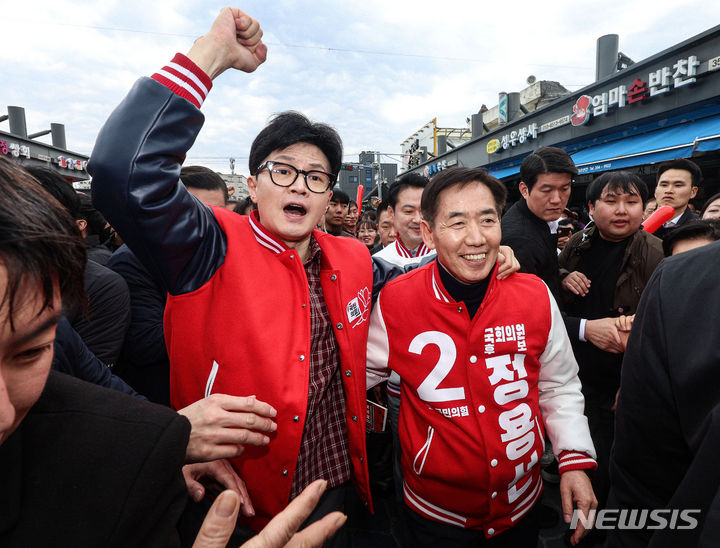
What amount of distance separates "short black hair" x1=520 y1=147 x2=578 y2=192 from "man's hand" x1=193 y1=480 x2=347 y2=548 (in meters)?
2.89

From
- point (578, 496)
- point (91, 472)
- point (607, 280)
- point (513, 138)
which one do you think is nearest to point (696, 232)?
point (607, 280)

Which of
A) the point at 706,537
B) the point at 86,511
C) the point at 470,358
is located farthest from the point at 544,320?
the point at 86,511

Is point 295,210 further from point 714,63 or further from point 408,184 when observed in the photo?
point 714,63

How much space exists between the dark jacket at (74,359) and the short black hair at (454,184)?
150 centimetres

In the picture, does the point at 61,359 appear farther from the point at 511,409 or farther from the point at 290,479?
the point at 511,409

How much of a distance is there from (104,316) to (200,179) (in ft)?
5.21

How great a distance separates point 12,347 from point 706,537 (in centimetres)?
111

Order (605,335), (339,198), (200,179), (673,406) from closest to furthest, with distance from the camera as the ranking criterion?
(673,406) < (605,335) < (200,179) < (339,198)

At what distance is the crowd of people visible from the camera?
687 millimetres

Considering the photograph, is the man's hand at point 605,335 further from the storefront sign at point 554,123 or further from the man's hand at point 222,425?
the storefront sign at point 554,123

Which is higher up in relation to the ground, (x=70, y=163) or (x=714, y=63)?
(x=70, y=163)

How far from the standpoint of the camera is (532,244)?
263cm

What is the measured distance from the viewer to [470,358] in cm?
169

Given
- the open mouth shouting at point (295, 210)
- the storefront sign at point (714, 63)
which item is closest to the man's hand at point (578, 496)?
the open mouth shouting at point (295, 210)
